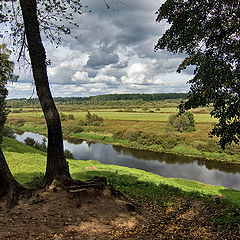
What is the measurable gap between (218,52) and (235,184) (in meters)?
25.4

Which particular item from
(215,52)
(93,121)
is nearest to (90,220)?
(215,52)

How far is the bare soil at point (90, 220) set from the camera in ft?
15.1

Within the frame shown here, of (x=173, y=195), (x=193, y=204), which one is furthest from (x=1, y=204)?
(x=173, y=195)

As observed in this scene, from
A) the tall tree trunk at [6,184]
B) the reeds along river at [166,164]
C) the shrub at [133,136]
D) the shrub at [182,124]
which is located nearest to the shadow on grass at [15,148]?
the reeds along river at [166,164]

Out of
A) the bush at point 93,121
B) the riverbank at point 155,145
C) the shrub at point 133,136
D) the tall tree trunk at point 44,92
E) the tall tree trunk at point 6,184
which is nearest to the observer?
the tall tree trunk at point 6,184

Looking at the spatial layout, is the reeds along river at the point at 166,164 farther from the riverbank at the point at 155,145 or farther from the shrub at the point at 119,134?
the shrub at the point at 119,134

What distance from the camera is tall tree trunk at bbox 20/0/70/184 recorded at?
636cm

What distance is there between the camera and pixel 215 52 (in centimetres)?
640

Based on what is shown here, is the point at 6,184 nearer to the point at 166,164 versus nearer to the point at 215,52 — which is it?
the point at 215,52

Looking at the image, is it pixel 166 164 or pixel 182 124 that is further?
pixel 182 124

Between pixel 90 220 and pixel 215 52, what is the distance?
20.7 ft

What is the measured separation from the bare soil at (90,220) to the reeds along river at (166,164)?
23.4 meters

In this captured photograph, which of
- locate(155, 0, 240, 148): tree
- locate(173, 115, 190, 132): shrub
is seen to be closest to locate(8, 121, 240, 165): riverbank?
locate(173, 115, 190, 132): shrub

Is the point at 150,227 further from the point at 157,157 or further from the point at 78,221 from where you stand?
the point at 157,157
